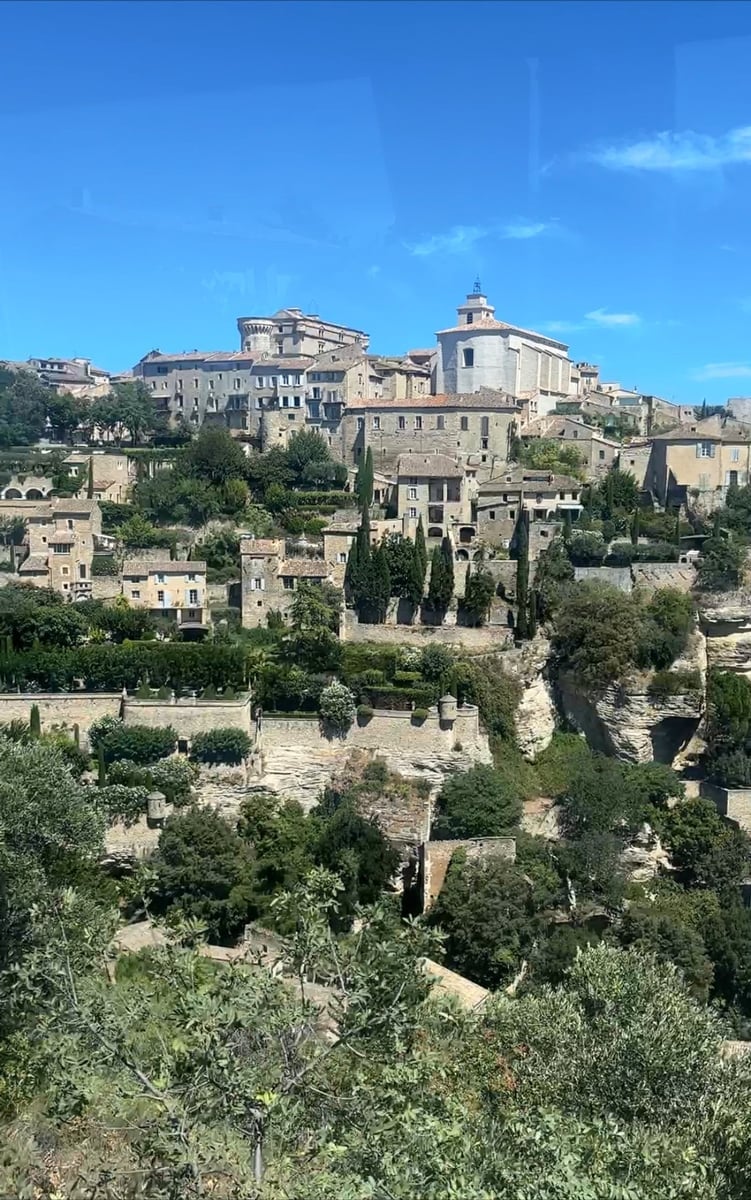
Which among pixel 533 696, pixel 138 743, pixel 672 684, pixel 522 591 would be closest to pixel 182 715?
pixel 138 743

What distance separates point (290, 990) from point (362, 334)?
54.7m

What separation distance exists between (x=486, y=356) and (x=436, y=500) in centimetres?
1620

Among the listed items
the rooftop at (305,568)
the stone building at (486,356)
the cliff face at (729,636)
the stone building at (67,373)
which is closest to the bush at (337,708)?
the rooftop at (305,568)

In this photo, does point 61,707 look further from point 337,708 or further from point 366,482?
point 366,482

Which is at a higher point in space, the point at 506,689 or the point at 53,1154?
the point at 506,689

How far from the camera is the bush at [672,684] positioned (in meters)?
25.6

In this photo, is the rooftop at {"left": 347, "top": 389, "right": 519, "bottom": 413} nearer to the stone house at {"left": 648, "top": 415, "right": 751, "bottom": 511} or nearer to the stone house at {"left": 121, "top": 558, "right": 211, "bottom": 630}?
the stone house at {"left": 648, "top": 415, "right": 751, "bottom": 511}

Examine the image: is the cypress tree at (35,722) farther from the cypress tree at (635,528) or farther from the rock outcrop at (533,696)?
the cypress tree at (635,528)

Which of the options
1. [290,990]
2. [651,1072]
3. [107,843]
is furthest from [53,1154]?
[107,843]

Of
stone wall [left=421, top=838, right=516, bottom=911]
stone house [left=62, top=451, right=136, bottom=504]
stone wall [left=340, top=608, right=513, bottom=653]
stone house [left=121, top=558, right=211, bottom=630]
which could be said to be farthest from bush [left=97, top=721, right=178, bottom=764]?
stone house [left=62, top=451, right=136, bottom=504]

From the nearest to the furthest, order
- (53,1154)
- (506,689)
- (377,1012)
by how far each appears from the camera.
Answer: (377,1012)
(53,1154)
(506,689)

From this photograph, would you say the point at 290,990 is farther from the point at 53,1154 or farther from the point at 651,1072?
the point at 651,1072

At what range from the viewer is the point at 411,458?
3719 centimetres

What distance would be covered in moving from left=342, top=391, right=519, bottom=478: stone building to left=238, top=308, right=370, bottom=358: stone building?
11364 millimetres
